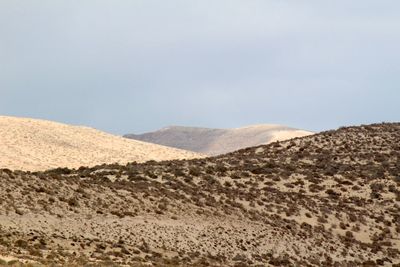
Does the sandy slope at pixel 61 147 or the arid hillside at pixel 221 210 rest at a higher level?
the sandy slope at pixel 61 147

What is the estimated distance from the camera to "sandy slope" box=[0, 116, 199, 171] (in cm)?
9619

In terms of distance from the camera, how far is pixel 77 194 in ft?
154

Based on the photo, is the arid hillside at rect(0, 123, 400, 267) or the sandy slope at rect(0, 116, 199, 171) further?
the sandy slope at rect(0, 116, 199, 171)

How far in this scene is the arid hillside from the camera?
132ft

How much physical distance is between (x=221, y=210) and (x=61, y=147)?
57.5 meters

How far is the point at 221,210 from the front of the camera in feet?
170

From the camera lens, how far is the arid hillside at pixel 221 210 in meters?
40.3

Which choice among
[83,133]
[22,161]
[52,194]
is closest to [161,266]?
[52,194]

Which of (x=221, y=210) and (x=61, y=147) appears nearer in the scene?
(x=221, y=210)

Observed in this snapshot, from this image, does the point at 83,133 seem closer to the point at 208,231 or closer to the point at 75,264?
the point at 208,231

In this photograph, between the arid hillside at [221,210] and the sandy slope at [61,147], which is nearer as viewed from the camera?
the arid hillside at [221,210]

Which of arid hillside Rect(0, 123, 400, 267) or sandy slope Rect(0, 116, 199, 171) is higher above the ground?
sandy slope Rect(0, 116, 199, 171)

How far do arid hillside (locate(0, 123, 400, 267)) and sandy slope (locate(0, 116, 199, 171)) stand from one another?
32938mm

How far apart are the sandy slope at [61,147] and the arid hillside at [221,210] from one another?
108ft
